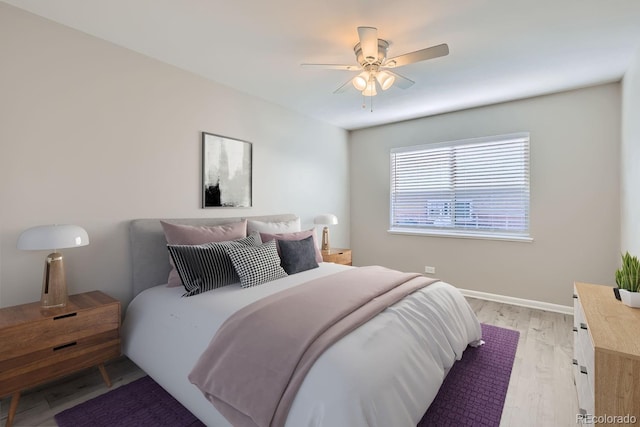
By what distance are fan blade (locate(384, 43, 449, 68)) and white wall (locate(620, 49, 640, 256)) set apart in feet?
5.85

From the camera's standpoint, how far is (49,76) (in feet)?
6.78

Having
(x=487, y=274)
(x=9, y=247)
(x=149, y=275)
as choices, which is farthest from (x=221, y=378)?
(x=487, y=274)

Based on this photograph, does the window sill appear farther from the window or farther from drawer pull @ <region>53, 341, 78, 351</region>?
drawer pull @ <region>53, 341, 78, 351</region>

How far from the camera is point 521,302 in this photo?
358 centimetres

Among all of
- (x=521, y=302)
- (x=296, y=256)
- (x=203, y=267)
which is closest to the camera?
(x=203, y=267)

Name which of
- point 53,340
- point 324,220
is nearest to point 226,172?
point 324,220

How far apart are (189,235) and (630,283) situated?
2.98 m

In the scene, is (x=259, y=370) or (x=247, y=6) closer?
(x=259, y=370)

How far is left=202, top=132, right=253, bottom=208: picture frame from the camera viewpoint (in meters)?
3.00

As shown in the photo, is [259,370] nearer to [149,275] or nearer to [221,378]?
[221,378]

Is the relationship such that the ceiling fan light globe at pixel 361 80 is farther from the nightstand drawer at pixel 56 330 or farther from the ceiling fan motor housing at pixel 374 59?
the nightstand drawer at pixel 56 330

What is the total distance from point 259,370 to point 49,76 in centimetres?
242

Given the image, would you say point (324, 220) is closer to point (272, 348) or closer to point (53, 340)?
point (272, 348)

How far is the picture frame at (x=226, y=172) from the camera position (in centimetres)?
300
